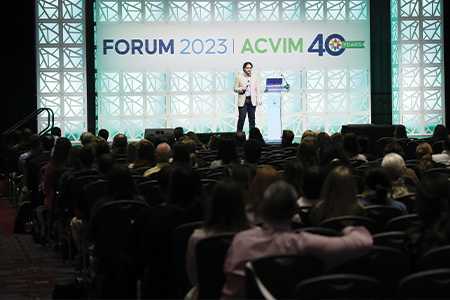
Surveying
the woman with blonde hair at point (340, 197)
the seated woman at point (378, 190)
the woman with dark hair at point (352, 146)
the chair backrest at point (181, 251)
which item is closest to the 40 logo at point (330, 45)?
the woman with dark hair at point (352, 146)

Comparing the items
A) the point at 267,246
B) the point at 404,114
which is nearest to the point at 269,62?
the point at 404,114

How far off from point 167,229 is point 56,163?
324 centimetres

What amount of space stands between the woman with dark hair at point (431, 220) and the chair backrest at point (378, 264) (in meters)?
0.18

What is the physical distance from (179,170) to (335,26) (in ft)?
42.3

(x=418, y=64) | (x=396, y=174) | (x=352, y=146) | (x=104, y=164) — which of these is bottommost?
(x=396, y=174)

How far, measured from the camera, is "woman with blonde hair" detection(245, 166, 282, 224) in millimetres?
3713

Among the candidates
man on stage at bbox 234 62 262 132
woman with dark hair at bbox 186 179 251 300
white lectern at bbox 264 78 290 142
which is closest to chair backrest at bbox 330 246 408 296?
woman with dark hair at bbox 186 179 251 300

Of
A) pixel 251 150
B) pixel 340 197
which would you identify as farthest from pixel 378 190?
pixel 251 150

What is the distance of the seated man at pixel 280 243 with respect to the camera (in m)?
2.65

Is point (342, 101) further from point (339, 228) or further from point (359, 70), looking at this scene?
point (339, 228)

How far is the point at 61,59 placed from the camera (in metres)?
14.6

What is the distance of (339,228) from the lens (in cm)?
332

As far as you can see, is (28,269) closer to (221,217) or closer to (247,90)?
(221,217)

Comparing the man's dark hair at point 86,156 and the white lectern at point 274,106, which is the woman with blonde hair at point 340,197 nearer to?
the man's dark hair at point 86,156
